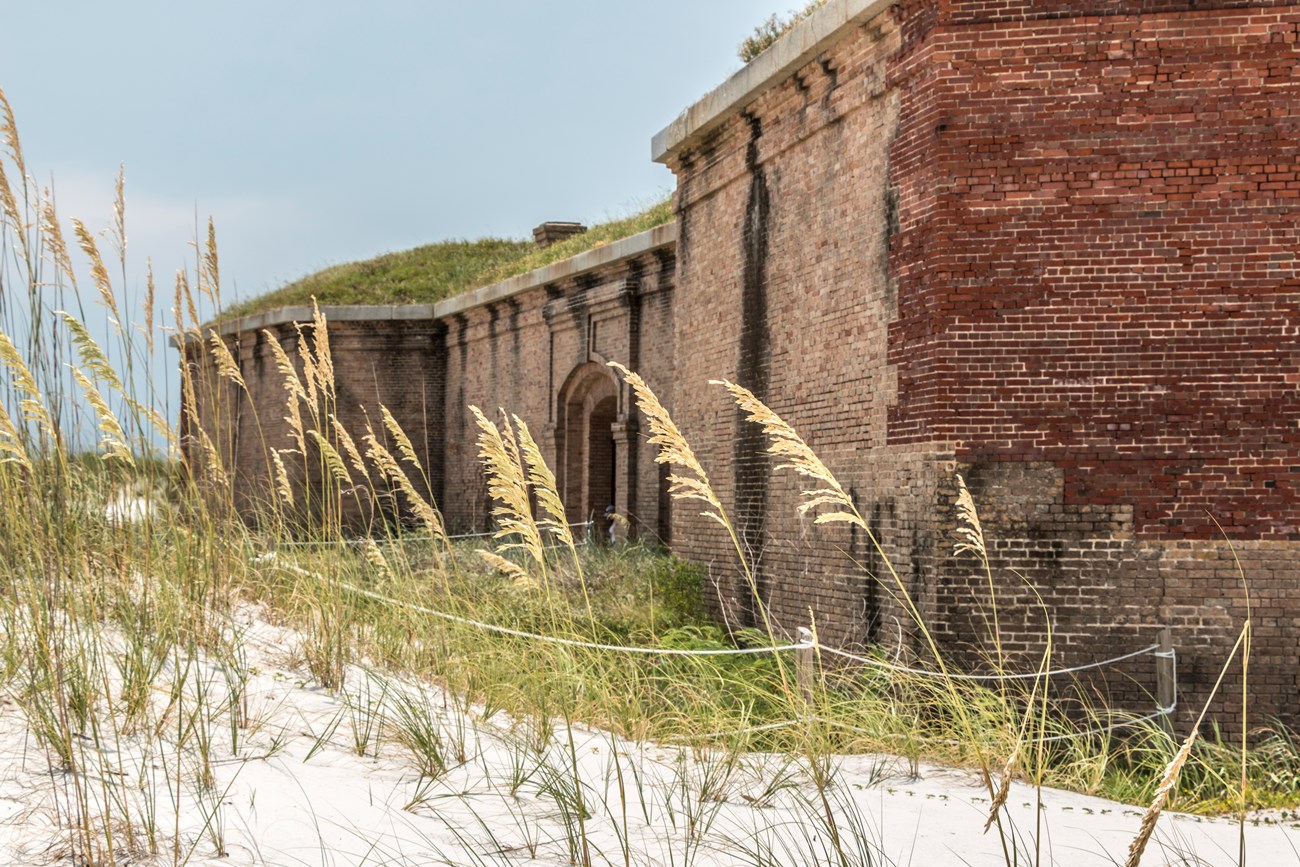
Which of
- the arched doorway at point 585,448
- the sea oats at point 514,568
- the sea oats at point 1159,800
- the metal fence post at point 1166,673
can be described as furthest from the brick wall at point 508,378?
the sea oats at point 1159,800

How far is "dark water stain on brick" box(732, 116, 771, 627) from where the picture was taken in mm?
11633

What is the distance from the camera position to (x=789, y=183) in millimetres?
11312

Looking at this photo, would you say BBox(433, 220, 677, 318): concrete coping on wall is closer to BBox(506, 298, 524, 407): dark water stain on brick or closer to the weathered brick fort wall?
BBox(506, 298, 524, 407): dark water stain on brick

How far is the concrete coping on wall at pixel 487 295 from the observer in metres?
15.6

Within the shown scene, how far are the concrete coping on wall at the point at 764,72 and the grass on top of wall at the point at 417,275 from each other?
733cm

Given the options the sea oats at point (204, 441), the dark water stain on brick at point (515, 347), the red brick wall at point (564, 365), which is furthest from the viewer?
the dark water stain on brick at point (515, 347)

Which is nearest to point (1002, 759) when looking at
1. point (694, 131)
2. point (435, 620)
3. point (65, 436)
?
point (435, 620)

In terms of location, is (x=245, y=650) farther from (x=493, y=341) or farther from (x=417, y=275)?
(x=417, y=275)

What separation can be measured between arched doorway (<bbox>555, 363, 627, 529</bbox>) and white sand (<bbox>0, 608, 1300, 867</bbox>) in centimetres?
1268

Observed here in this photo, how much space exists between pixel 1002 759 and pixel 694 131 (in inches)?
341

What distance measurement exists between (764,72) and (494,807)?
827 cm

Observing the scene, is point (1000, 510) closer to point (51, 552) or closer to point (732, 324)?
point (732, 324)

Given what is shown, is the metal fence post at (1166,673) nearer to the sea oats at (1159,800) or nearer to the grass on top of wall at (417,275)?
the sea oats at (1159,800)

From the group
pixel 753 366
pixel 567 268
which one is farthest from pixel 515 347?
pixel 753 366
